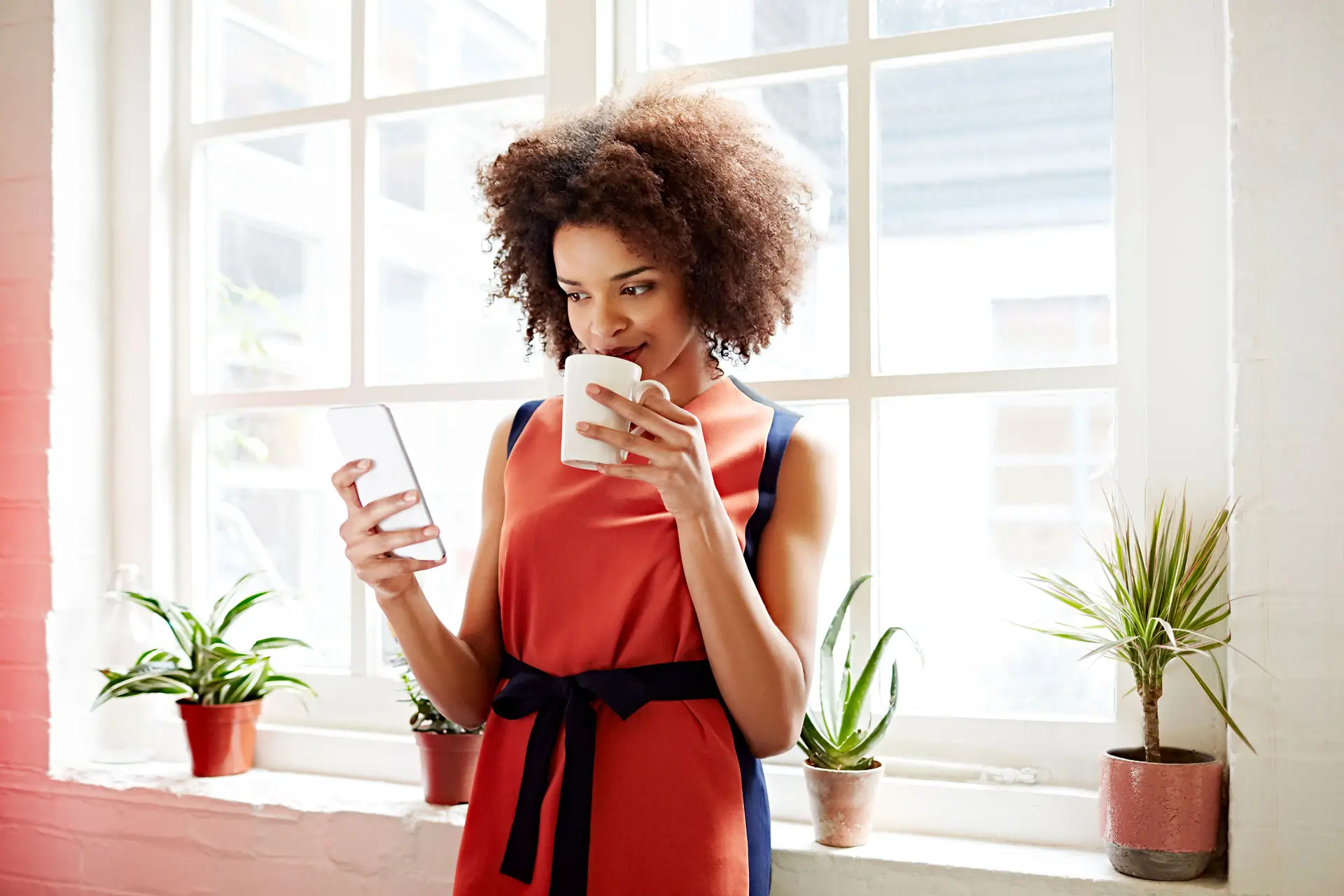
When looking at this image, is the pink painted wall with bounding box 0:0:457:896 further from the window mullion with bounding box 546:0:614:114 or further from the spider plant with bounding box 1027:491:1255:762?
the spider plant with bounding box 1027:491:1255:762

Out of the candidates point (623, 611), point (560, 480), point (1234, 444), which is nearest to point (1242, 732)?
point (1234, 444)

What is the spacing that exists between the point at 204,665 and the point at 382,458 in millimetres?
935

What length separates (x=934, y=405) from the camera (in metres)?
1.77

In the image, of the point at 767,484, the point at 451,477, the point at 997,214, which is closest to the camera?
the point at 767,484

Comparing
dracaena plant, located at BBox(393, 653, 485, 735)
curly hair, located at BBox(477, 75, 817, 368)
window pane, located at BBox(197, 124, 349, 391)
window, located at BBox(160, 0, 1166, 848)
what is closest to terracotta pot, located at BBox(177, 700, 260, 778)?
window, located at BBox(160, 0, 1166, 848)

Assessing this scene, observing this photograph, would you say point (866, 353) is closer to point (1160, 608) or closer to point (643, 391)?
point (1160, 608)

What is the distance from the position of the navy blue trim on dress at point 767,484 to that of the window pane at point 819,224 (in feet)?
1.38

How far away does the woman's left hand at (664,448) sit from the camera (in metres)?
1.12

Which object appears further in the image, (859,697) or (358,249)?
(358,249)

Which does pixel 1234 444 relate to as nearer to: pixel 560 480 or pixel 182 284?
pixel 560 480

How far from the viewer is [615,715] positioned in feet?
4.46

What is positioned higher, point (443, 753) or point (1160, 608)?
point (1160, 608)

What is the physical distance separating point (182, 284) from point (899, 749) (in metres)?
1.62

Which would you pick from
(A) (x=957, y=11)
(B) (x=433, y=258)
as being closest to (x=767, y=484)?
(A) (x=957, y=11)
